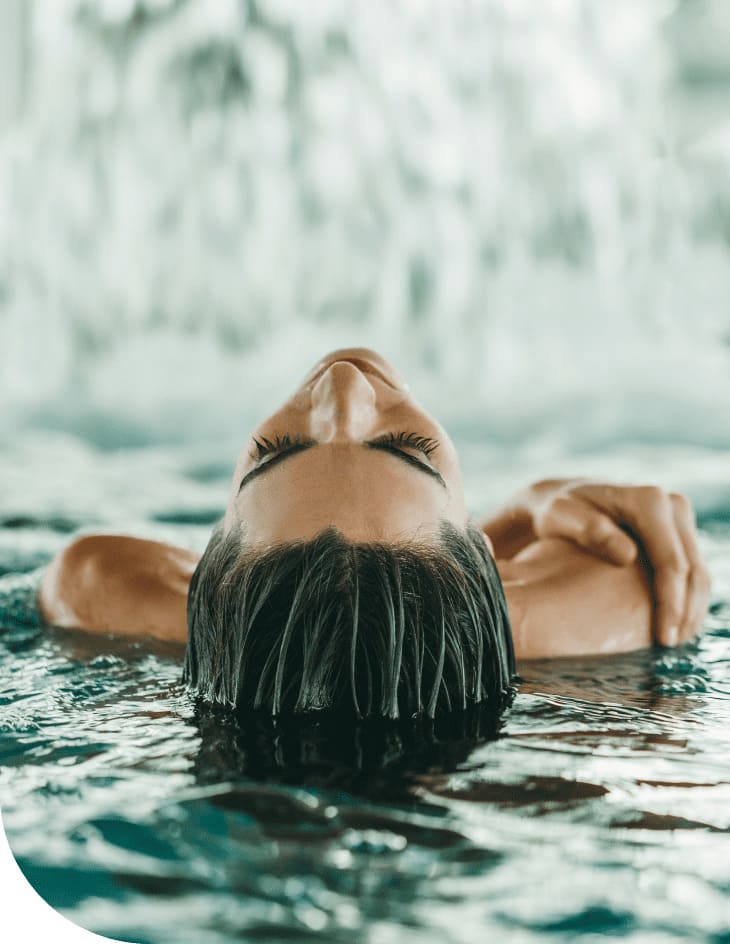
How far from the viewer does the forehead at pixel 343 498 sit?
99 centimetres

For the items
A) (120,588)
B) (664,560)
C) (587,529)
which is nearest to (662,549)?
(664,560)

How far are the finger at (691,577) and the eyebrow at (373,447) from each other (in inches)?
23.1

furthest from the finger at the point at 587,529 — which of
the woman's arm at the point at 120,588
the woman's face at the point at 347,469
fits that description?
the woman's arm at the point at 120,588

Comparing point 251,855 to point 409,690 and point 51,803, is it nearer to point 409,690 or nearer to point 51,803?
point 51,803

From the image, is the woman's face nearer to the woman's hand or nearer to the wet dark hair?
the wet dark hair

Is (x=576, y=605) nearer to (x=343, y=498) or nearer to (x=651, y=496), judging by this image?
(x=651, y=496)

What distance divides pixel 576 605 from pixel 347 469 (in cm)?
56

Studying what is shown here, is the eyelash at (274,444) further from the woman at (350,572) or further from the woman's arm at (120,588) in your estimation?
the woman's arm at (120,588)

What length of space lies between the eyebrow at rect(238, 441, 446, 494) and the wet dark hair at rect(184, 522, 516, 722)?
6 cm

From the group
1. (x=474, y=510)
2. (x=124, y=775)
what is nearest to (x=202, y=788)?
(x=124, y=775)

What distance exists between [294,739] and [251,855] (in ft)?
0.81

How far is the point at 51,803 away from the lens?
771mm

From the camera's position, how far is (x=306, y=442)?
107cm

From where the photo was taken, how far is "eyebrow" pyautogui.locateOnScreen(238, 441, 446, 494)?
1.05 m
